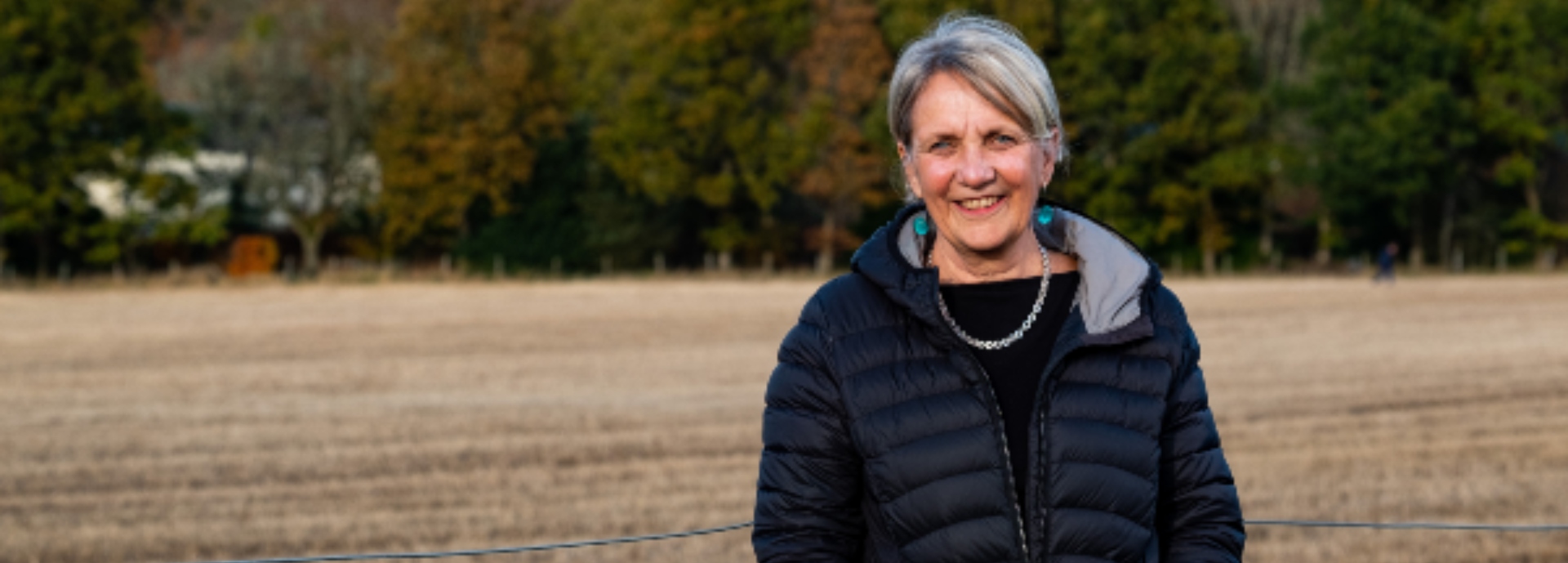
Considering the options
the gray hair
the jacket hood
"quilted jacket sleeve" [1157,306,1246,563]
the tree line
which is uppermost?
the tree line

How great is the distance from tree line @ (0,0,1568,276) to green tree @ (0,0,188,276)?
106mm

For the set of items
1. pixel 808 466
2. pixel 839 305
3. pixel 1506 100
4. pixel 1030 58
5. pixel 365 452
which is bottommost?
pixel 365 452

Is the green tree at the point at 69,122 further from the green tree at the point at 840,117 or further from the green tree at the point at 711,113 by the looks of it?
the green tree at the point at 840,117

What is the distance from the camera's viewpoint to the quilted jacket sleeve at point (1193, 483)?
9.36ft

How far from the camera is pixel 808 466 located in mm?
2758

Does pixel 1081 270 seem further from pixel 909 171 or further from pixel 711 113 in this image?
pixel 711 113

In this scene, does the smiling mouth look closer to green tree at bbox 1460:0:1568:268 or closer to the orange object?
green tree at bbox 1460:0:1568:268

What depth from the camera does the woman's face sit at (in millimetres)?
2746

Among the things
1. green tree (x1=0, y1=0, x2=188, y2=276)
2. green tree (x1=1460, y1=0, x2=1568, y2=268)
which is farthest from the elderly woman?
green tree (x1=1460, y1=0, x2=1568, y2=268)

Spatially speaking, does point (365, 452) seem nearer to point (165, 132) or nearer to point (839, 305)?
point (839, 305)

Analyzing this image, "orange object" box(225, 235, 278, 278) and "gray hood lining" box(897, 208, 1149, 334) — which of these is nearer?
"gray hood lining" box(897, 208, 1149, 334)

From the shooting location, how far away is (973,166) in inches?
109

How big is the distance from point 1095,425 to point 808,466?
0.48 m

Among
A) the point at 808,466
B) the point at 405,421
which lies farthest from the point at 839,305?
the point at 405,421
